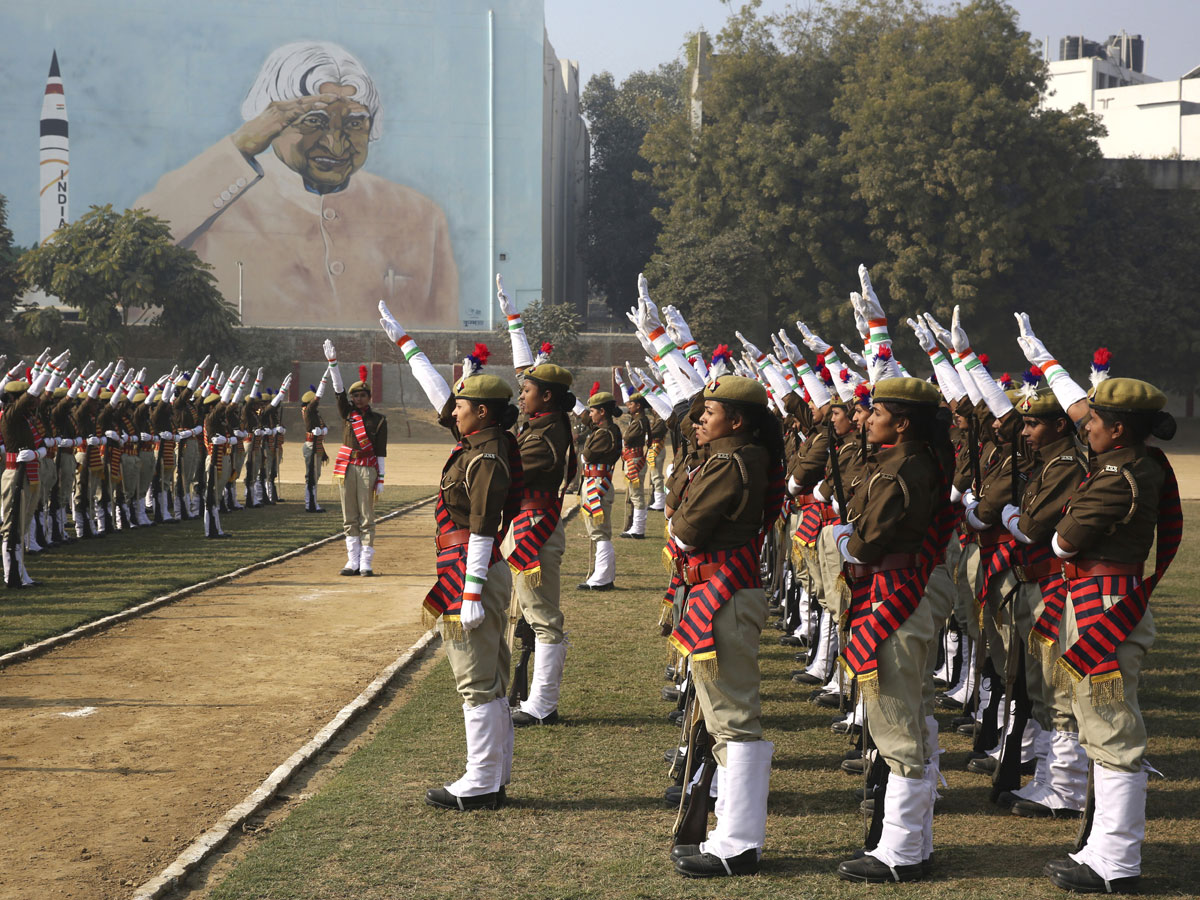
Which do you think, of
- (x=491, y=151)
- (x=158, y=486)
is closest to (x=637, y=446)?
(x=158, y=486)

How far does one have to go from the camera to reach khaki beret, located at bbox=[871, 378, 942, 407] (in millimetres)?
5824

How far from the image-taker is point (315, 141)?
51844 mm

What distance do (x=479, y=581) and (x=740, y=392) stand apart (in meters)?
1.81

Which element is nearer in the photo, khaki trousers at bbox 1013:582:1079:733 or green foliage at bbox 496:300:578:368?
khaki trousers at bbox 1013:582:1079:733

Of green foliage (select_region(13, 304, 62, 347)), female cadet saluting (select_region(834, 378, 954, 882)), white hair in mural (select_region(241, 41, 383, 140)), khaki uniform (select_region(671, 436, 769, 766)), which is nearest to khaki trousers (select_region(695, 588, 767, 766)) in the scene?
khaki uniform (select_region(671, 436, 769, 766))

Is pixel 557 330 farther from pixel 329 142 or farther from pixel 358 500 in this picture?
pixel 358 500

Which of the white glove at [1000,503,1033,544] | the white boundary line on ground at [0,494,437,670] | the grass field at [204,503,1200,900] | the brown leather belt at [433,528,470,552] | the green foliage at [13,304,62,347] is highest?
the green foliage at [13,304,62,347]

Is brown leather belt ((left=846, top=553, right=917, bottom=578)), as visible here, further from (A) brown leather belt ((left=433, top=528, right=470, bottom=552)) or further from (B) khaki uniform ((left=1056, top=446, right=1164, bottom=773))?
(A) brown leather belt ((left=433, top=528, right=470, bottom=552))

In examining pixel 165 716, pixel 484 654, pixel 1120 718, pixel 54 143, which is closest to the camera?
pixel 1120 718

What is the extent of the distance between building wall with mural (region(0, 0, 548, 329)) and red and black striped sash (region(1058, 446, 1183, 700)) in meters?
46.9

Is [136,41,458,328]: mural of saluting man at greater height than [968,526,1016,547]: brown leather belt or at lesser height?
greater

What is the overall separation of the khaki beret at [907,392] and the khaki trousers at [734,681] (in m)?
1.21

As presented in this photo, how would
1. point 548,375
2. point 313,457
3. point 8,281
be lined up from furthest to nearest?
point 8,281, point 313,457, point 548,375

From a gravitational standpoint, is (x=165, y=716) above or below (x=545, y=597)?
below
